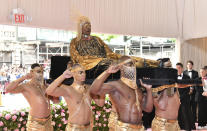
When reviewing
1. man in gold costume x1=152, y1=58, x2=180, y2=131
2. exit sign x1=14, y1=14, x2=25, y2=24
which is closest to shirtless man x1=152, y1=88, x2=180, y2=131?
man in gold costume x1=152, y1=58, x2=180, y2=131

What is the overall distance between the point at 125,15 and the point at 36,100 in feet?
12.9

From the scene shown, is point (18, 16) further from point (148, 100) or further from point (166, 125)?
point (166, 125)

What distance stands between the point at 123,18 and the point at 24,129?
373cm

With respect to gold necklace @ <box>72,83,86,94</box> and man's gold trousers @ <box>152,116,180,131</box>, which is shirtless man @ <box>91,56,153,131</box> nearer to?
gold necklace @ <box>72,83,86,94</box>

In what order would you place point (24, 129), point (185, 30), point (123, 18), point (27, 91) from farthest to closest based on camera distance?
point (185, 30) < point (123, 18) < point (24, 129) < point (27, 91)

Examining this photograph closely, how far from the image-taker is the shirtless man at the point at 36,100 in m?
3.69

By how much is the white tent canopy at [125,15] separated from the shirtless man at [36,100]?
1.91m

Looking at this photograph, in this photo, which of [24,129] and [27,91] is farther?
Answer: [24,129]

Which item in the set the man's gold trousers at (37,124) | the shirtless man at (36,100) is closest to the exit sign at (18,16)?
the shirtless man at (36,100)

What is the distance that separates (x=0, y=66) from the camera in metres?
8.23

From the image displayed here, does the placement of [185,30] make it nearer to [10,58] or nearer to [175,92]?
[175,92]

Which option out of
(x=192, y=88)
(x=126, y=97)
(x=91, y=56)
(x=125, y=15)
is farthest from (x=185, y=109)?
(x=126, y=97)

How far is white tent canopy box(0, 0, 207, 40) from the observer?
5.56 meters

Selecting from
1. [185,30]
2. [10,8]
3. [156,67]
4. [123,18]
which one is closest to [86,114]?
[156,67]
